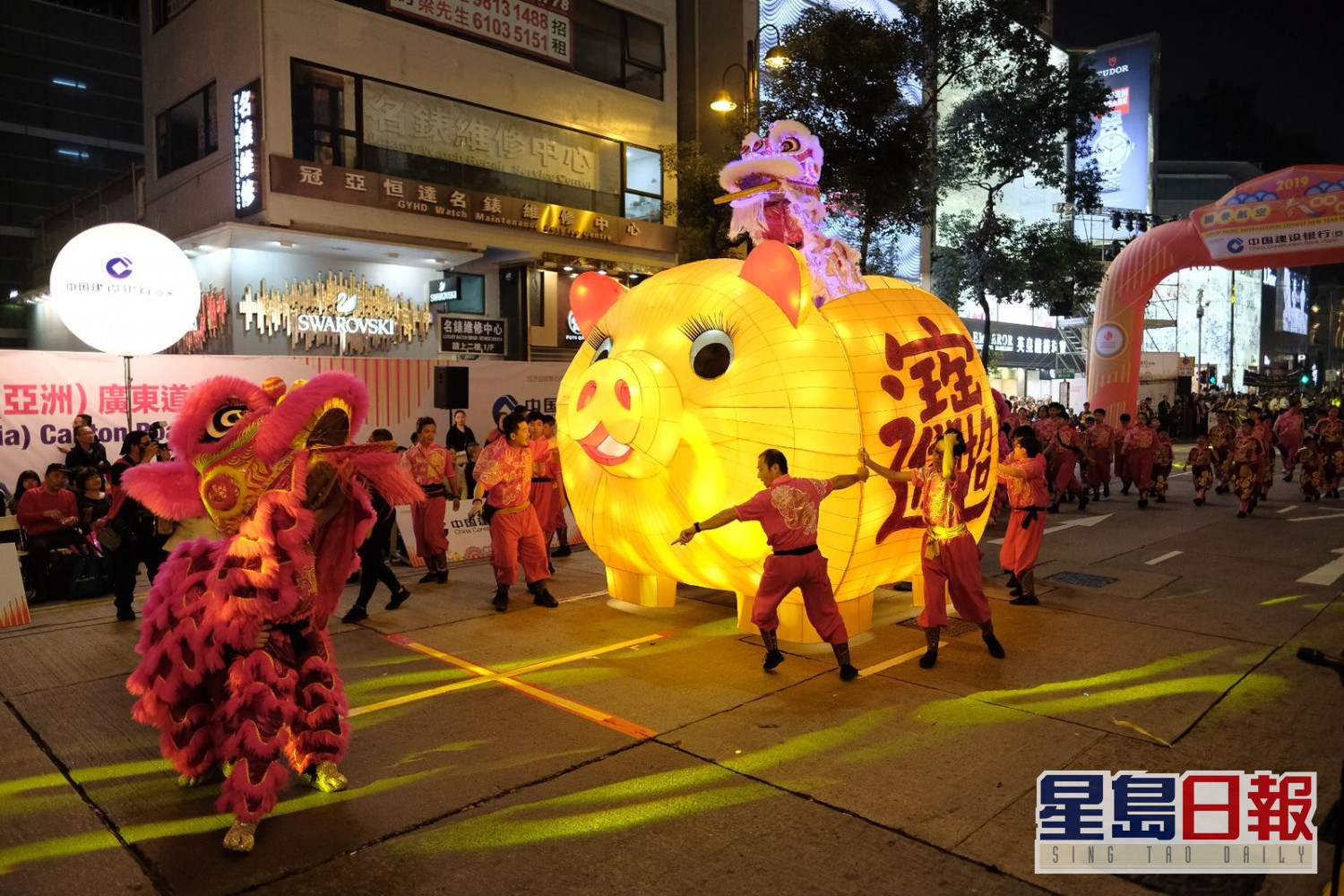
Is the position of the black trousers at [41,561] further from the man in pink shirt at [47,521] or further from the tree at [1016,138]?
the tree at [1016,138]

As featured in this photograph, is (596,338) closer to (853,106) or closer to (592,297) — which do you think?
(592,297)

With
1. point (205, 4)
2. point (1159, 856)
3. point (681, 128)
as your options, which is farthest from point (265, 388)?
point (681, 128)

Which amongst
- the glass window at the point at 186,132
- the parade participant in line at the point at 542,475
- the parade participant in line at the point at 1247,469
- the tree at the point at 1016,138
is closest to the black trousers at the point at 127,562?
the parade participant in line at the point at 542,475

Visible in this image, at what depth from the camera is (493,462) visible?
7.28 metres

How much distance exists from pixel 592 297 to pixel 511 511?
188cm

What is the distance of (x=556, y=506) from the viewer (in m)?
9.31

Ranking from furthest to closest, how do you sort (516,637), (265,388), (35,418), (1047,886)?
(35,418) < (516,637) < (265,388) < (1047,886)

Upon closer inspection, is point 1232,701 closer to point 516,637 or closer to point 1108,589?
point 1108,589

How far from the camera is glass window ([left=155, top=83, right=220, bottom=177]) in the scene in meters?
15.1

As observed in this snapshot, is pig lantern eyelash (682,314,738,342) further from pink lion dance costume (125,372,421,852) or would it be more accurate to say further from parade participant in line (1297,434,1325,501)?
parade participant in line (1297,434,1325,501)

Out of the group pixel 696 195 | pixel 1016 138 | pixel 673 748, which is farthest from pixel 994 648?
pixel 1016 138

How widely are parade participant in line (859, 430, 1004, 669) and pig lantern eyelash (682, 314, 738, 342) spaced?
1327 mm

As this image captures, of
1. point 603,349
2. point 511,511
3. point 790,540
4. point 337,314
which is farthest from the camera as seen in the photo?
point 337,314

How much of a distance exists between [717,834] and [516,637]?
3.17 meters
